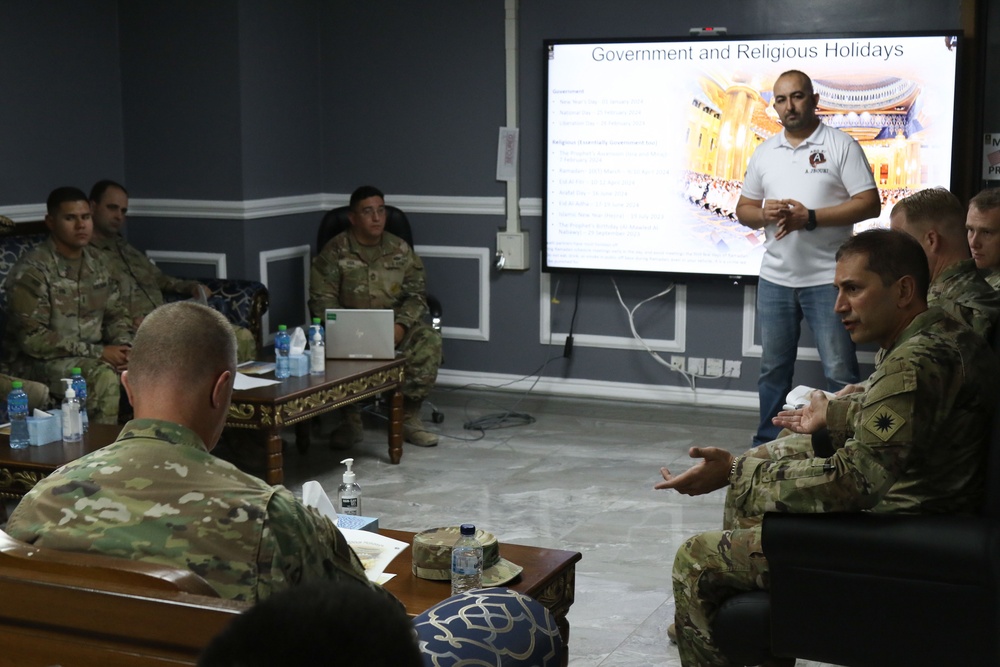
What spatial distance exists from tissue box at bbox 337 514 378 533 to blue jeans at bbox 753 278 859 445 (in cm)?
277

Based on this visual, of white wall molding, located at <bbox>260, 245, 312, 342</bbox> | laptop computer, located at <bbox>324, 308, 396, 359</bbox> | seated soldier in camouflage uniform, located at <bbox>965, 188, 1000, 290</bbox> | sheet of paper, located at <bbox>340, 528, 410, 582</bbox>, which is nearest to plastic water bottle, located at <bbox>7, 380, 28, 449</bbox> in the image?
laptop computer, located at <bbox>324, 308, 396, 359</bbox>

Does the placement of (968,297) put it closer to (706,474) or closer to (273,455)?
(706,474)

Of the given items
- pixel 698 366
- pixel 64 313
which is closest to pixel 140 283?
pixel 64 313

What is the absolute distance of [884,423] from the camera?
2.28 meters

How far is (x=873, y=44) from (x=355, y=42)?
2762 millimetres

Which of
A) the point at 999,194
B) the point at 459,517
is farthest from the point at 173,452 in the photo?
the point at 459,517

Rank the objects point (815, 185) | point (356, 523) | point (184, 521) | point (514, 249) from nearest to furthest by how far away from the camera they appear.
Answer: point (184, 521) → point (356, 523) → point (815, 185) → point (514, 249)

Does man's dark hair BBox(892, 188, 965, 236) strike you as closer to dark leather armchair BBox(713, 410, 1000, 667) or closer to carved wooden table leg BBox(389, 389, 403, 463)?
dark leather armchair BBox(713, 410, 1000, 667)

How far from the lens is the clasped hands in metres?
4.88

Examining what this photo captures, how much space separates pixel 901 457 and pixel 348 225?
4.14 meters

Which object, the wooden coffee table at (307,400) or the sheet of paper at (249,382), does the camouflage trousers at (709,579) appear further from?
the sheet of paper at (249,382)

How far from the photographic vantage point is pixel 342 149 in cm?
666

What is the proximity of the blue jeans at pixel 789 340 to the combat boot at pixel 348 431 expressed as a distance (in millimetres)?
1814

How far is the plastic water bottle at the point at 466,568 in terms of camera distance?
2.40m
